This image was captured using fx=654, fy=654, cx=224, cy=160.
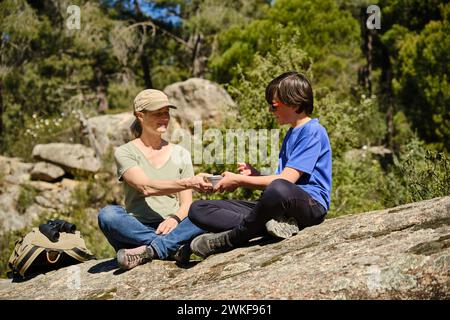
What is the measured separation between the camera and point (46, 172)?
1409cm

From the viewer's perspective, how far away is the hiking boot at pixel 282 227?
12.1 feet

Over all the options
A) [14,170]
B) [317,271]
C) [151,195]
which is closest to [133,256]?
[151,195]

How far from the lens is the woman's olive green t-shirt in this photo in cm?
424

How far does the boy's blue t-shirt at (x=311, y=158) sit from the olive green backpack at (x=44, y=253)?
1605 mm

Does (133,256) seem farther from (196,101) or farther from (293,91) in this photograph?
(196,101)

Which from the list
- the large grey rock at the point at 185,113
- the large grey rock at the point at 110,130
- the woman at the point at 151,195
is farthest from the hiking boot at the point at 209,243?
the large grey rock at the point at 110,130

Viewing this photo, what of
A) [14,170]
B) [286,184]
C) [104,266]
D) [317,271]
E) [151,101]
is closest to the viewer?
[317,271]

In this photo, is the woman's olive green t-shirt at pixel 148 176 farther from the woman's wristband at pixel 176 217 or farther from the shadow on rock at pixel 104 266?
the shadow on rock at pixel 104 266

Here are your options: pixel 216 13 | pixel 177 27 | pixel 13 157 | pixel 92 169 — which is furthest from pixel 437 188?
pixel 177 27

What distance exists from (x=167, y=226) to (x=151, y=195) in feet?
0.72

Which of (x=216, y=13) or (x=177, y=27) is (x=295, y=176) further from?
(x=177, y=27)

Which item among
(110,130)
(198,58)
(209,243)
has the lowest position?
(209,243)

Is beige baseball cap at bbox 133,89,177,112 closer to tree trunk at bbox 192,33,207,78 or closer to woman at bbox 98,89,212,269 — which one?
woman at bbox 98,89,212,269

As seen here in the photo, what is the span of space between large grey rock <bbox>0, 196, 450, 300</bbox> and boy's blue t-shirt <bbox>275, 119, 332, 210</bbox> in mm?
231
